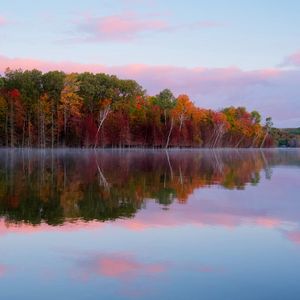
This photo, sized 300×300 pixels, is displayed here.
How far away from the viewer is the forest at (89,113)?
81.8 m

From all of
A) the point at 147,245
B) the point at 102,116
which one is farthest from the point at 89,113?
the point at 147,245

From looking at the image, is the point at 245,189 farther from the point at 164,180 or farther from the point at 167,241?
the point at 167,241

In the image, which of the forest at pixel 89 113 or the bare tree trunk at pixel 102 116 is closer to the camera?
the forest at pixel 89 113

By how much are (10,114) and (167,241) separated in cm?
7252

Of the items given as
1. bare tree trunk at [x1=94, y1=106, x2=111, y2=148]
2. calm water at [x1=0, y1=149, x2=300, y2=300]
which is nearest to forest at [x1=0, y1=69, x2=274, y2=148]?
bare tree trunk at [x1=94, y1=106, x2=111, y2=148]

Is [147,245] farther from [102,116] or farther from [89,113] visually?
[89,113]

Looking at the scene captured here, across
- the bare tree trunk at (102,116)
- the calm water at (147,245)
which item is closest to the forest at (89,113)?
the bare tree trunk at (102,116)

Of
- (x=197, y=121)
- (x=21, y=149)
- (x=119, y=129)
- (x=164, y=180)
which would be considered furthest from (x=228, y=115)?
(x=164, y=180)

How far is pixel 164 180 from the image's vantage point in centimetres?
2573

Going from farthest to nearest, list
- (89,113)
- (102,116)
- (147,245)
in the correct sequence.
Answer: (89,113) < (102,116) < (147,245)

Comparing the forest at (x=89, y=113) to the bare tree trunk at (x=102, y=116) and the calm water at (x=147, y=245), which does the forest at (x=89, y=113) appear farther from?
the calm water at (x=147, y=245)

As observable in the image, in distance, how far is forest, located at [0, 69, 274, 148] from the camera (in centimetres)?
8175

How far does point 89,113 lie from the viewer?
297ft

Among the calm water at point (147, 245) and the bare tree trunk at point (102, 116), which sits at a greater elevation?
the bare tree trunk at point (102, 116)
